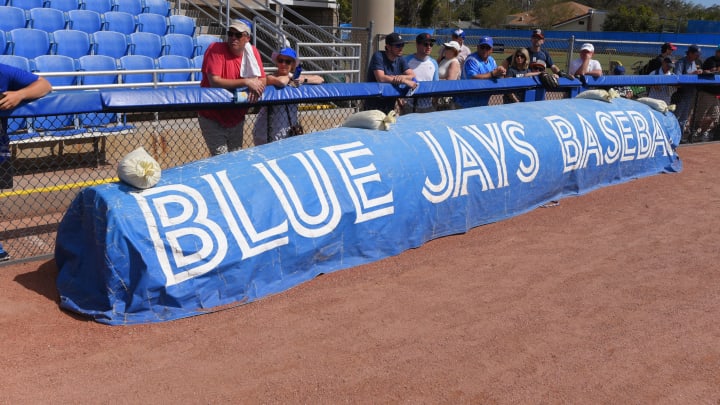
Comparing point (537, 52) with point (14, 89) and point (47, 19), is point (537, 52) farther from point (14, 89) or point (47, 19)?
point (47, 19)

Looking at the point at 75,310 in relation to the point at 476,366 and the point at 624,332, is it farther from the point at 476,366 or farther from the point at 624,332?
the point at 624,332

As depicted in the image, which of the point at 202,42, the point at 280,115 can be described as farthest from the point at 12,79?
the point at 202,42

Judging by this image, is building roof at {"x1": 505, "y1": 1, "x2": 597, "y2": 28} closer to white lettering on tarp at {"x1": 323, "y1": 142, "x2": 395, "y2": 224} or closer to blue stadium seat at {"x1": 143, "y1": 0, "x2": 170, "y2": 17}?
blue stadium seat at {"x1": 143, "y1": 0, "x2": 170, "y2": 17}

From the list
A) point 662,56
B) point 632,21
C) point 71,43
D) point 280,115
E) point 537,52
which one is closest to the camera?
point 280,115

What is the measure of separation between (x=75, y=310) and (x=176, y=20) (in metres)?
9.00

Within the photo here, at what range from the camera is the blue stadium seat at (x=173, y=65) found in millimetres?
10633

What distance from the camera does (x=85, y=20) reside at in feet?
36.6

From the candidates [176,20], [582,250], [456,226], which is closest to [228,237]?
[456,226]

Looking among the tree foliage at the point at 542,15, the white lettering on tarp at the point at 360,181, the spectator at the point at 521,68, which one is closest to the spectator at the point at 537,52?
the spectator at the point at 521,68

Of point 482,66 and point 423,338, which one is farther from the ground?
point 482,66

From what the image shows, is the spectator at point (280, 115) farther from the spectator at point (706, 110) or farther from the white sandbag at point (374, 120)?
the spectator at point (706, 110)

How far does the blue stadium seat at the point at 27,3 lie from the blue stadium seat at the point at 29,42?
4.59ft

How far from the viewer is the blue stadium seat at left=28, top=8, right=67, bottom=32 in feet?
34.8

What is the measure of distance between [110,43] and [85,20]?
3.12ft
